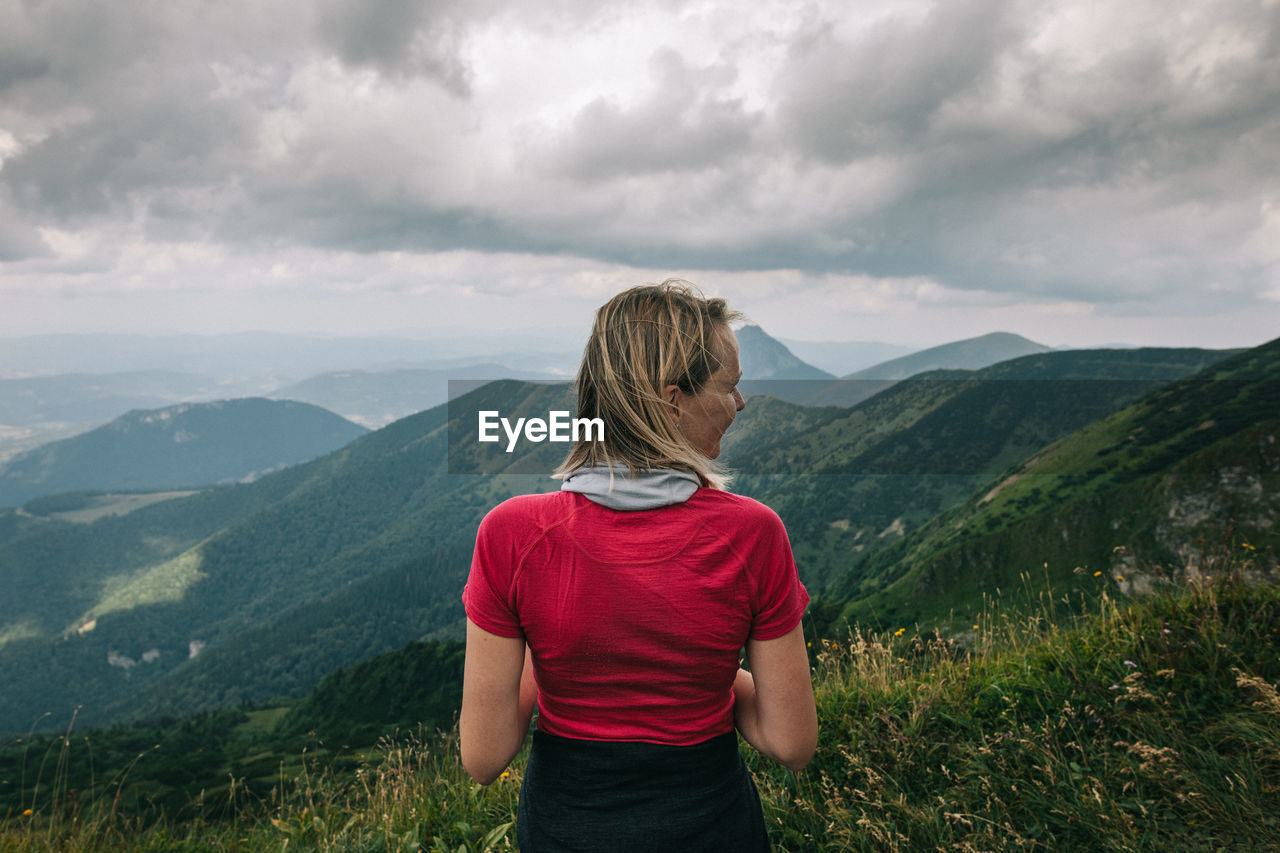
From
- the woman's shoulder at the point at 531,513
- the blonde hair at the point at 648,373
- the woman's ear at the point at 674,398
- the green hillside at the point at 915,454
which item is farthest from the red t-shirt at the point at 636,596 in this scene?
the green hillside at the point at 915,454

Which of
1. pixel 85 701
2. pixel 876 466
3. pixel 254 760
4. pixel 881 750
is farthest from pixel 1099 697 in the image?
pixel 85 701

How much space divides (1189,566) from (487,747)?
608 cm

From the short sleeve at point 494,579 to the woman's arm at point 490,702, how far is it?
0.05m

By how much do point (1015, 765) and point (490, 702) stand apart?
12.9 ft

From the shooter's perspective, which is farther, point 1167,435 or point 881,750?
point 1167,435

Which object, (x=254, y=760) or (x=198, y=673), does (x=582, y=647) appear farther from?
(x=198, y=673)

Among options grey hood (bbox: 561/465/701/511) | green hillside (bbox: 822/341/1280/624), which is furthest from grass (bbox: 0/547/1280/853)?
green hillside (bbox: 822/341/1280/624)

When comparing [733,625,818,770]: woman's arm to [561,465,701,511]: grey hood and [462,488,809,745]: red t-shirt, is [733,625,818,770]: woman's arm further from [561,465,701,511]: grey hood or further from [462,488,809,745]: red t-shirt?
[561,465,701,511]: grey hood

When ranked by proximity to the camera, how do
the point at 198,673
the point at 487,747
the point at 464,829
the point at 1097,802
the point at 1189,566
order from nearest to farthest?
the point at 487,747 < the point at 1097,802 < the point at 464,829 < the point at 1189,566 < the point at 198,673

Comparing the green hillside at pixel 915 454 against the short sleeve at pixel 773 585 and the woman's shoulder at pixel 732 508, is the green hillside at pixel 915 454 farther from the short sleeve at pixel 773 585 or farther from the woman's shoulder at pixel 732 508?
the woman's shoulder at pixel 732 508

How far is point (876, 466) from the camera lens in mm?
161625

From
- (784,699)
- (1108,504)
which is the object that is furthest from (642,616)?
(1108,504)

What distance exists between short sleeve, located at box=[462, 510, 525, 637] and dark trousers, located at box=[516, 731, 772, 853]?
491mm

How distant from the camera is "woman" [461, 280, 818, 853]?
191 centimetres
